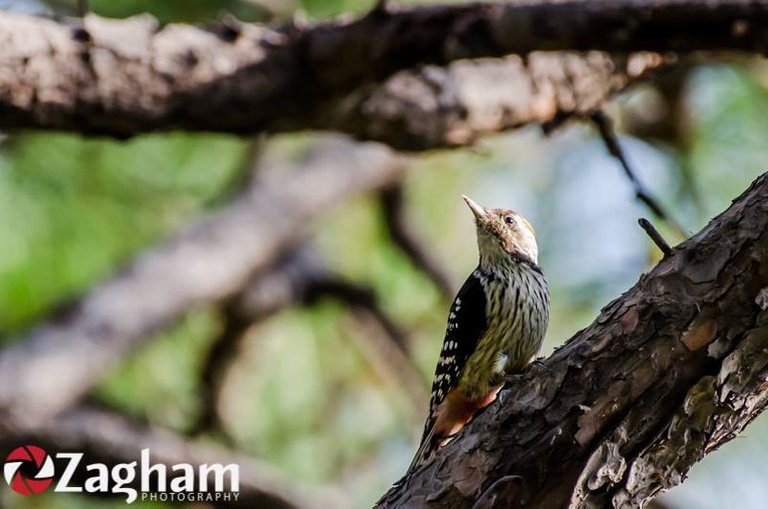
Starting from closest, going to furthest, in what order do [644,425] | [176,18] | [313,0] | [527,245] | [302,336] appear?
[644,425] < [527,245] < [176,18] < [313,0] < [302,336]

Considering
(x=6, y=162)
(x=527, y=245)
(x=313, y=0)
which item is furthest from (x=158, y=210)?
(x=527, y=245)

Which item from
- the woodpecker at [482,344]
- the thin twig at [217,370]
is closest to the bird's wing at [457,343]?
the woodpecker at [482,344]

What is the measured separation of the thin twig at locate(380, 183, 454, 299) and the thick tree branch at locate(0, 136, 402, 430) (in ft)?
0.35

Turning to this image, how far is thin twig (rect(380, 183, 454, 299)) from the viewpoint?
5.50 m

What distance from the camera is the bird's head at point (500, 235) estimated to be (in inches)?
155

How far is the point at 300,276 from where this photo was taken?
18.6 feet

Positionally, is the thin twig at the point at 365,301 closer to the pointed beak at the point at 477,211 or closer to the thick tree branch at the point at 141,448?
the thick tree branch at the point at 141,448

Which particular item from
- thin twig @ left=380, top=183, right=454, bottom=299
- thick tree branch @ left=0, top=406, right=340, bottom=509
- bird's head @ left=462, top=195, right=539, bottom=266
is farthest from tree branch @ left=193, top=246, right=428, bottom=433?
bird's head @ left=462, top=195, right=539, bottom=266

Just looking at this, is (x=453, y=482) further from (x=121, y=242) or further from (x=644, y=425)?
(x=121, y=242)

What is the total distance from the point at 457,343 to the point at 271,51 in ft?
3.69

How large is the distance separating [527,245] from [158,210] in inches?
106

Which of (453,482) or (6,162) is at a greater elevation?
(6,162)

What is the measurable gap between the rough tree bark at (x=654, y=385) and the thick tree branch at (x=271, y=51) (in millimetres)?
1283

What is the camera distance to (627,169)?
11.4ft
